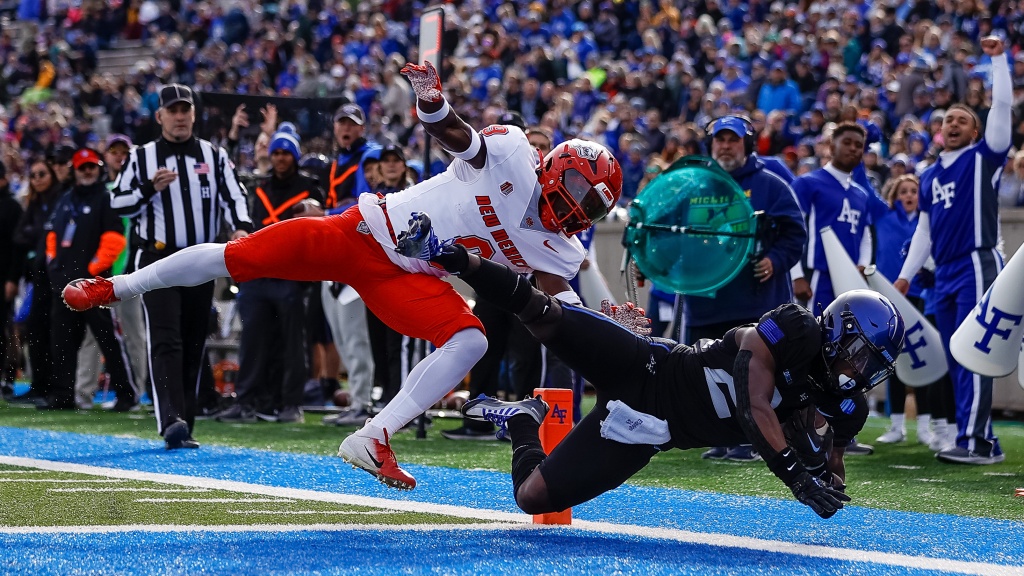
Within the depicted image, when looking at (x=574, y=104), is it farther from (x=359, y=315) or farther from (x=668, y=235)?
(x=668, y=235)

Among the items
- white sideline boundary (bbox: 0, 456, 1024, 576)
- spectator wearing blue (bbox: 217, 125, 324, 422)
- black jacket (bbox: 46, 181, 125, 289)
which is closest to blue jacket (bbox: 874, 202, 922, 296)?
spectator wearing blue (bbox: 217, 125, 324, 422)

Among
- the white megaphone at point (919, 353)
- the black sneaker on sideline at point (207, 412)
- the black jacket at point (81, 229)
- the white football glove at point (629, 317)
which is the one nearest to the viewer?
the white football glove at point (629, 317)

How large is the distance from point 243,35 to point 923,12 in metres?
13.0

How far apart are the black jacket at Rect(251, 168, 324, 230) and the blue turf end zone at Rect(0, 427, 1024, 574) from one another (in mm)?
3677

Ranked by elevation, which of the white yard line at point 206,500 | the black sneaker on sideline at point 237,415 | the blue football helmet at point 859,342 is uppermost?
the blue football helmet at point 859,342

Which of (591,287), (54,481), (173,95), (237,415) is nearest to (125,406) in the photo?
(237,415)

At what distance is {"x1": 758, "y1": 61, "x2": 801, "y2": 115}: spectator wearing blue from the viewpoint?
14562 millimetres

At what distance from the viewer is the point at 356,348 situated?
29.5ft

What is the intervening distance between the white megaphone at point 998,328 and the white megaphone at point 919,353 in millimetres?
689

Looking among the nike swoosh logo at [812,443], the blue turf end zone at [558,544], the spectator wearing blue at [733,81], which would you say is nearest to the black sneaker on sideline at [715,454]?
the blue turf end zone at [558,544]

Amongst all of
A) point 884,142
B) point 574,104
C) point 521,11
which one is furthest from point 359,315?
point 521,11

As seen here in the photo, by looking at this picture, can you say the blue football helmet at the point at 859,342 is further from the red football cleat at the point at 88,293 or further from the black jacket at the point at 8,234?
the black jacket at the point at 8,234

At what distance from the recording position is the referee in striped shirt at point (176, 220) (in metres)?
6.99

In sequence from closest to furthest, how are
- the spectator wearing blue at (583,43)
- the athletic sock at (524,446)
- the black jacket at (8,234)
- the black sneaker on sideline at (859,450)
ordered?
the athletic sock at (524,446), the black sneaker on sideline at (859,450), the black jacket at (8,234), the spectator wearing blue at (583,43)
